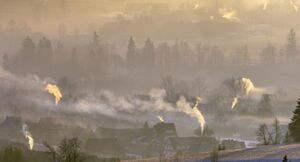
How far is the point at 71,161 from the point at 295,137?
2316 inches

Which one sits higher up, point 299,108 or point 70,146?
point 299,108

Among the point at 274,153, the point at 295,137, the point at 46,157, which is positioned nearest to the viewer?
the point at 274,153

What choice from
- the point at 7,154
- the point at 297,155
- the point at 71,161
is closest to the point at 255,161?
the point at 297,155

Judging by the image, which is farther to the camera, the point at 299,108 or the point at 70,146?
the point at 299,108

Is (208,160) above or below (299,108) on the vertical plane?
below

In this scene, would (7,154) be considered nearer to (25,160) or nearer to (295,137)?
(25,160)

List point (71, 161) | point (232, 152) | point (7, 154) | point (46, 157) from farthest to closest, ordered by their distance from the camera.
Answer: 1. point (46, 157)
2. point (7, 154)
3. point (232, 152)
4. point (71, 161)

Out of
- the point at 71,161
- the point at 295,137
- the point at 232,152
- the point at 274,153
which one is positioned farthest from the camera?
the point at 295,137

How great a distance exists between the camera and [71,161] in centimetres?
11812

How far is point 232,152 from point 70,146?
33200 mm

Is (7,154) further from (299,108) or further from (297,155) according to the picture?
(297,155)

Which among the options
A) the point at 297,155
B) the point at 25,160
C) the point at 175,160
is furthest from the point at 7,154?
the point at 297,155

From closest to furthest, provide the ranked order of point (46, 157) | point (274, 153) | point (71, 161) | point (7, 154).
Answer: point (71, 161) → point (274, 153) → point (7, 154) → point (46, 157)

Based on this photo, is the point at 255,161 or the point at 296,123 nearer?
the point at 255,161
